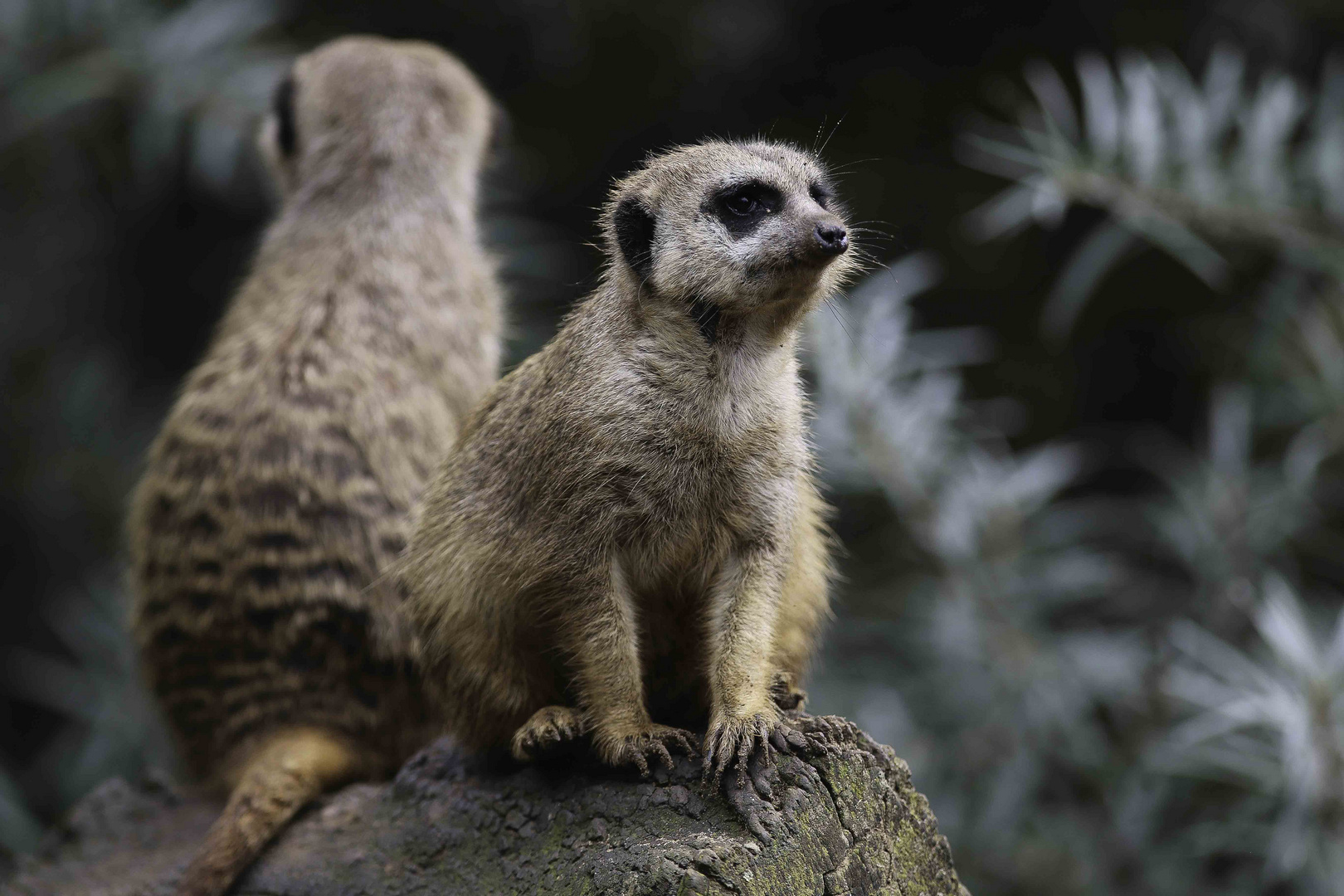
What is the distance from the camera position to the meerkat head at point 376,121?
3.31 m

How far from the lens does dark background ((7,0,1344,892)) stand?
5152 mm

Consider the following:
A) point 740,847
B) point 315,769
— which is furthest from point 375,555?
point 740,847

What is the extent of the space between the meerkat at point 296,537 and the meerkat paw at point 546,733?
0.63m

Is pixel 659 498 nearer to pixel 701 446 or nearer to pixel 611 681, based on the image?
pixel 701 446

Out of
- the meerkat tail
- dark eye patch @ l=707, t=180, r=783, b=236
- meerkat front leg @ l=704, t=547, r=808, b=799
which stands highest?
dark eye patch @ l=707, t=180, r=783, b=236

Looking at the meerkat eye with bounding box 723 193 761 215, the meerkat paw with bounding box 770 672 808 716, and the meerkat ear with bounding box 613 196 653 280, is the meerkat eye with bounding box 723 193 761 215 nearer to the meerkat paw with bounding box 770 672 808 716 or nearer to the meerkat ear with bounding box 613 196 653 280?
the meerkat ear with bounding box 613 196 653 280

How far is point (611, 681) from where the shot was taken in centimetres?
171

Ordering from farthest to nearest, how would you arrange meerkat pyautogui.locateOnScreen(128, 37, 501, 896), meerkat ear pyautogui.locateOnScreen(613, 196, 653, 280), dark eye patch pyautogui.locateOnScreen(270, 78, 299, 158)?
dark eye patch pyautogui.locateOnScreen(270, 78, 299, 158) → meerkat pyautogui.locateOnScreen(128, 37, 501, 896) → meerkat ear pyautogui.locateOnScreen(613, 196, 653, 280)

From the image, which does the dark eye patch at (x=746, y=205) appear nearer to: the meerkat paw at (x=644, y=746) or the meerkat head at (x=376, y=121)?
the meerkat paw at (x=644, y=746)

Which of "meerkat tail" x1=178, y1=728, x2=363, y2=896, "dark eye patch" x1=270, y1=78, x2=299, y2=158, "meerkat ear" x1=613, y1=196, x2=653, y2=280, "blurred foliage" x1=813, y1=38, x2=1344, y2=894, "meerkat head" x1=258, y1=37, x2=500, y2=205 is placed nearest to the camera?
"meerkat ear" x1=613, y1=196, x2=653, y2=280

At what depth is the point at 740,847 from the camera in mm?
1577

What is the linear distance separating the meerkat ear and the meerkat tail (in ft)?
3.69

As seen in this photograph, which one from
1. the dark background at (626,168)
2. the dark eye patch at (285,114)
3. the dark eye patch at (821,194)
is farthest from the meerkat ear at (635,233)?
the dark background at (626,168)

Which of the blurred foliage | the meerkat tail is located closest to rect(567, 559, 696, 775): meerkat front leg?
the meerkat tail
